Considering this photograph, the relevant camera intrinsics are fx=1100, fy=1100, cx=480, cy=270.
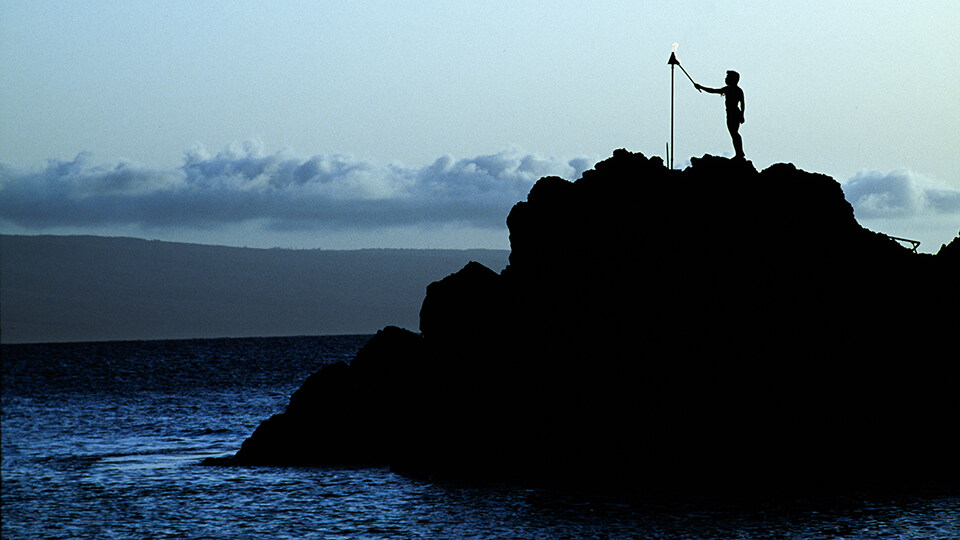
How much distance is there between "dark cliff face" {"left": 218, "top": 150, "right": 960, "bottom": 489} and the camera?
33.8 metres

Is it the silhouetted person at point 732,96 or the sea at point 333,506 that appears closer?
the sea at point 333,506

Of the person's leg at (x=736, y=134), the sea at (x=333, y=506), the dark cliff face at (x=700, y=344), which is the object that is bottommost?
the sea at (x=333, y=506)

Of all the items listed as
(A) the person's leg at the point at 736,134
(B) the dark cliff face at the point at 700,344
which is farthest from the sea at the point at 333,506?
(A) the person's leg at the point at 736,134

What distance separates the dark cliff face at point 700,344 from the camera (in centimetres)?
3384

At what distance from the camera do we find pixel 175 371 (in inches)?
4946

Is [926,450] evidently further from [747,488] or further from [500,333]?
[500,333]

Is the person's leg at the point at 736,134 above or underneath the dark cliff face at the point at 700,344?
above

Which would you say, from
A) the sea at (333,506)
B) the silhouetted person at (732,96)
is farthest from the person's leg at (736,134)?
the sea at (333,506)

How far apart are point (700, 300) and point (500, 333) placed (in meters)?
7.11

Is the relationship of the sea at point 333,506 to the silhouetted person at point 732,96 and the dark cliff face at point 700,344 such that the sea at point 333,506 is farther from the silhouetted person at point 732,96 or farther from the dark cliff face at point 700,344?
the silhouetted person at point 732,96

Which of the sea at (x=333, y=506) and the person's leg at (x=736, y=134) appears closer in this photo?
the sea at (x=333, y=506)

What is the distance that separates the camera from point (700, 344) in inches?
1337

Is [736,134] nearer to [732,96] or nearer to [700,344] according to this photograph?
[732,96]

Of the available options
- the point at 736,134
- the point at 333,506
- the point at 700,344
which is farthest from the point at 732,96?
the point at 333,506
